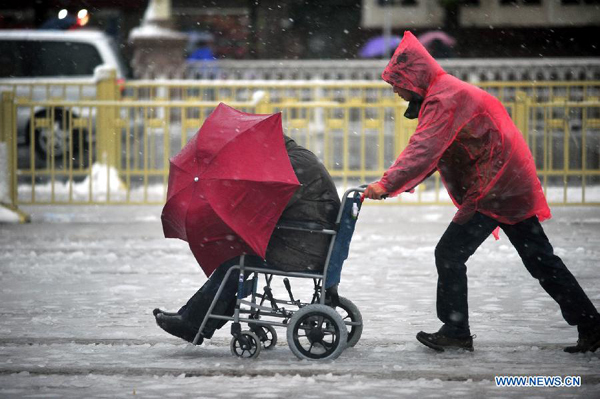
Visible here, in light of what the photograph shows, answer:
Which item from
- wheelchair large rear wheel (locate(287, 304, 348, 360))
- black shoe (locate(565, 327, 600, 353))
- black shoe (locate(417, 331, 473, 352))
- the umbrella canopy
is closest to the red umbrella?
wheelchair large rear wheel (locate(287, 304, 348, 360))

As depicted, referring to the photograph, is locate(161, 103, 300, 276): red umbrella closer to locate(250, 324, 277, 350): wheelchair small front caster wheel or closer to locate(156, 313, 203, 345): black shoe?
locate(156, 313, 203, 345): black shoe

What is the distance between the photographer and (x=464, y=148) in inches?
237

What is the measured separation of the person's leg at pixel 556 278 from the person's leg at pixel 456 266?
6.5 inches

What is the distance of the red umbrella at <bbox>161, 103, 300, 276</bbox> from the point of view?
590 centimetres

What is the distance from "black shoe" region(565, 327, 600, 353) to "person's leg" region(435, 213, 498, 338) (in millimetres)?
556

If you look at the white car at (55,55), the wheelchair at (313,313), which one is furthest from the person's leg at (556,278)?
the white car at (55,55)

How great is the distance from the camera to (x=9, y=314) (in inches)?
289

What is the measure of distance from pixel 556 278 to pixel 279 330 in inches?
64.9

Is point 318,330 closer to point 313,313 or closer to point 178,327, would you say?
point 313,313

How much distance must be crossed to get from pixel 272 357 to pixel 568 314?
4.88ft

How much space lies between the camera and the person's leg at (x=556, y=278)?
609cm

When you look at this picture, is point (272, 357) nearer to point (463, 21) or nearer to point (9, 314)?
point (9, 314)

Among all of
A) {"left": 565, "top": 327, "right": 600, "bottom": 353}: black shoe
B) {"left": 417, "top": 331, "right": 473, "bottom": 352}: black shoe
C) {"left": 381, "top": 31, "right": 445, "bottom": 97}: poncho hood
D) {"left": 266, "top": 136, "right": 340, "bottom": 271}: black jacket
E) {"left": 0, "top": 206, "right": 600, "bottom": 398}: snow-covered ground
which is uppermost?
{"left": 381, "top": 31, "right": 445, "bottom": 97}: poncho hood

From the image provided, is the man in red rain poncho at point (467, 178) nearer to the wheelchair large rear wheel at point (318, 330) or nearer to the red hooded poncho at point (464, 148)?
the red hooded poncho at point (464, 148)
